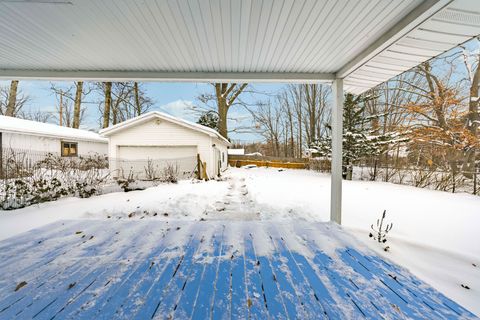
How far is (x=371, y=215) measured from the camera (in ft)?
14.1

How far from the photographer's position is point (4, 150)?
367 inches

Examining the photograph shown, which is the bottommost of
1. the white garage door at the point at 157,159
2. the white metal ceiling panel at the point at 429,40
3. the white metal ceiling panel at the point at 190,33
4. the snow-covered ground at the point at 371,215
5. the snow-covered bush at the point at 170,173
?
the snow-covered ground at the point at 371,215

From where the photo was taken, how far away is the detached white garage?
389 inches

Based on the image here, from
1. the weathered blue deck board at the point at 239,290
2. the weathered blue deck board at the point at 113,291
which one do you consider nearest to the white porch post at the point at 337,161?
the weathered blue deck board at the point at 239,290

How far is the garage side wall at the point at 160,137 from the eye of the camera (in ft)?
32.8

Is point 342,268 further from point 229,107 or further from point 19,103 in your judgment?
point 19,103

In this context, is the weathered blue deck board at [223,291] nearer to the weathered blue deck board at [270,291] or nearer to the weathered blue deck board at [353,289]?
the weathered blue deck board at [270,291]

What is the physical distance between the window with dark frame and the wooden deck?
1252 centimetres

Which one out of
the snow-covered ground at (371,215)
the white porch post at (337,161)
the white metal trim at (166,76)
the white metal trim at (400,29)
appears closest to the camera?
the white metal trim at (400,29)

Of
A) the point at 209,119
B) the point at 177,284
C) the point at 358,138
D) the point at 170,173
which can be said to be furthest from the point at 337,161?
the point at 209,119

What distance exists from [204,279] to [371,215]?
3.82 metres

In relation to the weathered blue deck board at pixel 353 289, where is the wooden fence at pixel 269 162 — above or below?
above

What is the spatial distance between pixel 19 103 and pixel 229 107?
17899 mm

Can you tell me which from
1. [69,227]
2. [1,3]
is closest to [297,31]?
[1,3]
